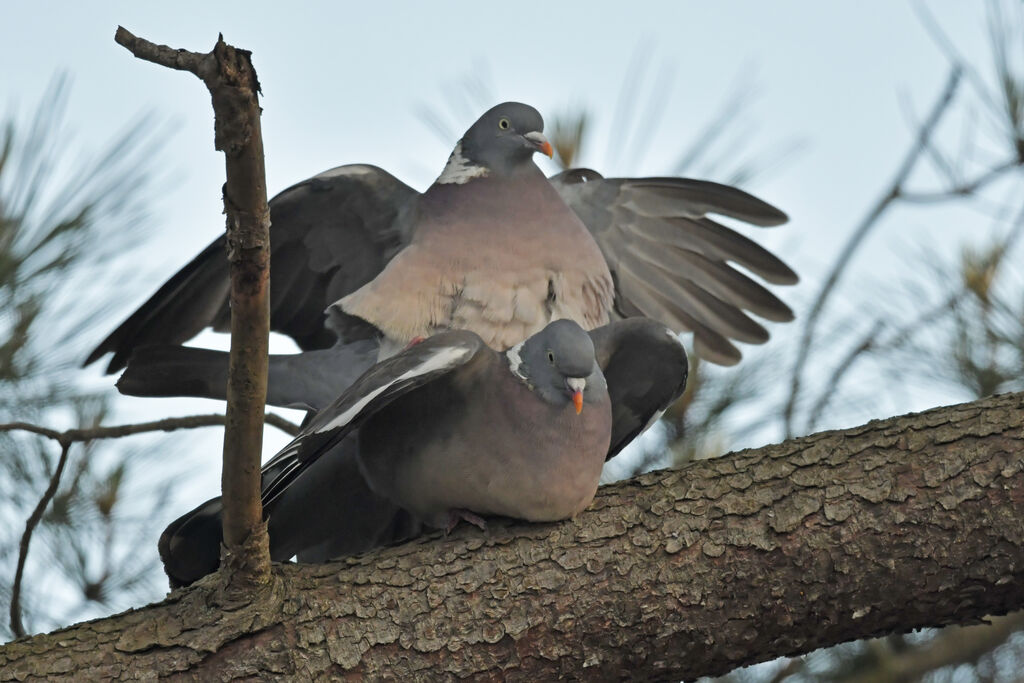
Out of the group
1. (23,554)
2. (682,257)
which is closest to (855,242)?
(682,257)

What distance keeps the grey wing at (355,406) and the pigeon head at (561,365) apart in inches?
6.9

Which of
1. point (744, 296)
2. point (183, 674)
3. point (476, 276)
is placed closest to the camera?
point (183, 674)

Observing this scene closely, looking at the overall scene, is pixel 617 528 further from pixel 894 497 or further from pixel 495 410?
pixel 894 497

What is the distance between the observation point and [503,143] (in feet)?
10.9

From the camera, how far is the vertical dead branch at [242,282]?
1.84 meters

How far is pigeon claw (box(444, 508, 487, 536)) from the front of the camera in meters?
2.67

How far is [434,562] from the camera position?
8.48 feet

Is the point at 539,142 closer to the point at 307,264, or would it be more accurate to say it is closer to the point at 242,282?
the point at 307,264

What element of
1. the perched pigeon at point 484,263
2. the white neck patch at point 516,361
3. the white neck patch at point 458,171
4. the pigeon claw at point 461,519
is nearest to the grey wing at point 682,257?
the perched pigeon at point 484,263

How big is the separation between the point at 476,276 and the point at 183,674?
1179 mm

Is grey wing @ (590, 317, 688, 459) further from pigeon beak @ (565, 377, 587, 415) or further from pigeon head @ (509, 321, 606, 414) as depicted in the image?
pigeon beak @ (565, 377, 587, 415)

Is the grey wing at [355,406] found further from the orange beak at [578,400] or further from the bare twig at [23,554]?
the bare twig at [23,554]

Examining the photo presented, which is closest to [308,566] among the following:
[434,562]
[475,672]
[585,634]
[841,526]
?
[434,562]

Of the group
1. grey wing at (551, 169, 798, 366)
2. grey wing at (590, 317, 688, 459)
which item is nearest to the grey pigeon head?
grey wing at (551, 169, 798, 366)
